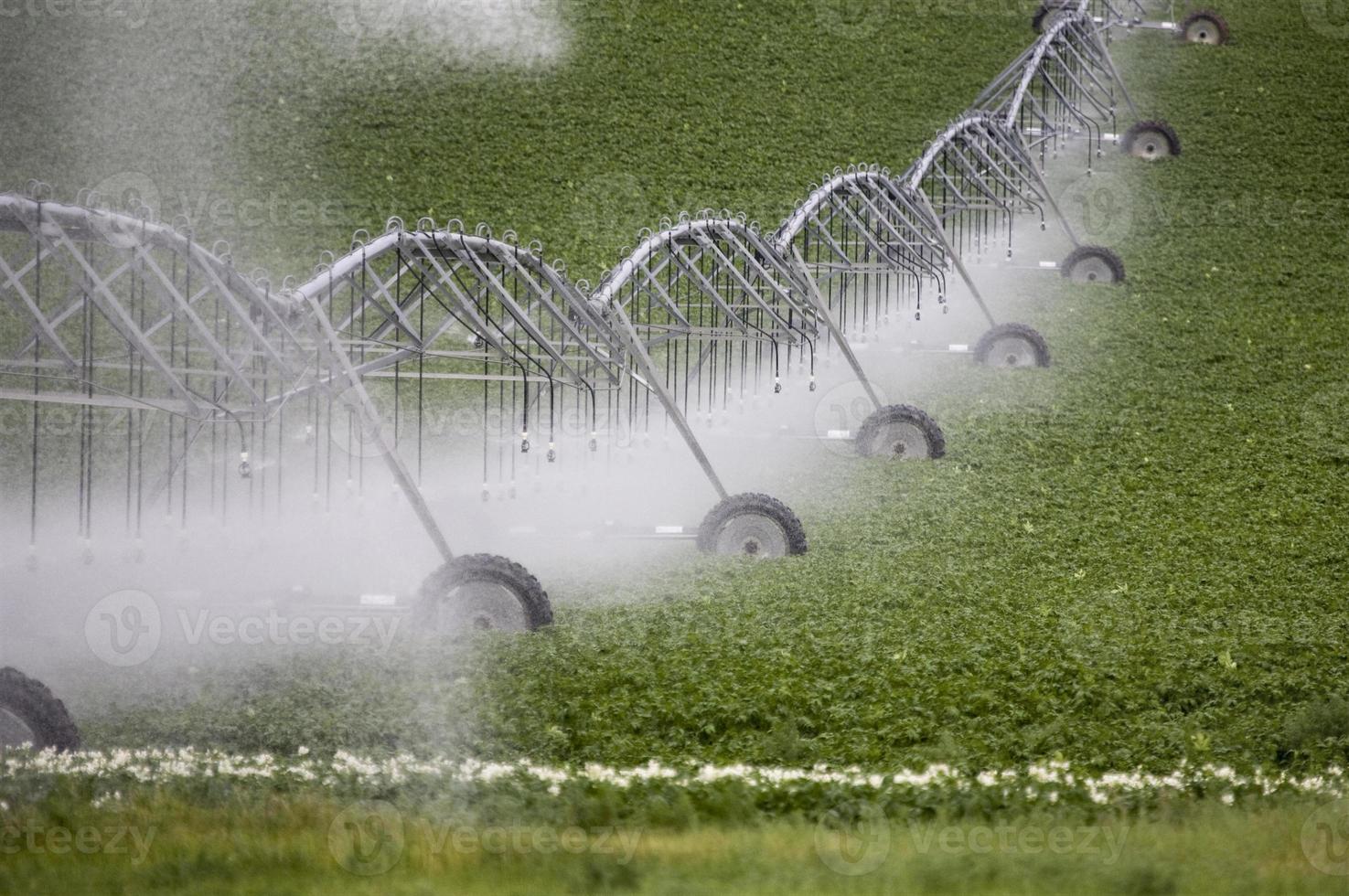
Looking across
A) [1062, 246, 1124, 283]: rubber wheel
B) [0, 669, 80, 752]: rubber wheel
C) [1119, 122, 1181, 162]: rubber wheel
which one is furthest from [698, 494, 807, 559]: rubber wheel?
[1119, 122, 1181, 162]: rubber wheel

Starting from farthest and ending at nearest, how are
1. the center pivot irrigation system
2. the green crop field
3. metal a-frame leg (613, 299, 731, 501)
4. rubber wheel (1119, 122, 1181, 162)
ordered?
1. rubber wheel (1119, 122, 1181, 162)
2. metal a-frame leg (613, 299, 731, 501)
3. the center pivot irrigation system
4. the green crop field

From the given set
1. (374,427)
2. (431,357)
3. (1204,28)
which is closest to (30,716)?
(374,427)

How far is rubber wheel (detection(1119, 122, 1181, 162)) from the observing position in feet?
140

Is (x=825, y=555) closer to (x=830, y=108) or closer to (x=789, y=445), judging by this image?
(x=789, y=445)

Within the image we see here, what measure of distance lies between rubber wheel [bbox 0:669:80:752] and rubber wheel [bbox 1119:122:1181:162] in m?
37.1

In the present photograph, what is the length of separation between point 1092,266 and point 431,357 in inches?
576

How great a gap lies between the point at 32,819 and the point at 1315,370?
2509 centimetres

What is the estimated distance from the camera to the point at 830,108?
45281 millimetres

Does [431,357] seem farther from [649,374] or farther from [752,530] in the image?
[649,374]

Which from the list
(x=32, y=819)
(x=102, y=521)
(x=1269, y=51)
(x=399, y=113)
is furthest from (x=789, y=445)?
(x=1269, y=51)

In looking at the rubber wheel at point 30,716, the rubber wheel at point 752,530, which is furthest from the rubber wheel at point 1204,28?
the rubber wheel at point 30,716

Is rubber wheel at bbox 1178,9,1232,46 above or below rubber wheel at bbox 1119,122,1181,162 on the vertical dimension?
above

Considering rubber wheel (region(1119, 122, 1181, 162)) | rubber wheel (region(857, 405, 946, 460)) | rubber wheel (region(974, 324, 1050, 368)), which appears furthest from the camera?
rubber wheel (region(1119, 122, 1181, 162))

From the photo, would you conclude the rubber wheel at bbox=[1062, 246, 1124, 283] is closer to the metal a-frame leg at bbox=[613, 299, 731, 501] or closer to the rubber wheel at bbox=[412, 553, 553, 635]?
the metal a-frame leg at bbox=[613, 299, 731, 501]
